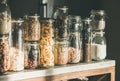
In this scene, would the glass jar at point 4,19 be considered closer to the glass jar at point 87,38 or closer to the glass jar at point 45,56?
the glass jar at point 45,56

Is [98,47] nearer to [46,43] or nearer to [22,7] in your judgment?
[46,43]

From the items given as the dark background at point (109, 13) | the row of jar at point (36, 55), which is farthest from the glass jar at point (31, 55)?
the dark background at point (109, 13)

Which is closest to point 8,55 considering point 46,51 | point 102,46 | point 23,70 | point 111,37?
point 23,70

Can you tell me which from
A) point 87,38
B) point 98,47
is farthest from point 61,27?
point 98,47

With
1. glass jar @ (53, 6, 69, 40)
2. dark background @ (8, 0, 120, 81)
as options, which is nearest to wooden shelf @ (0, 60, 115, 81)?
glass jar @ (53, 6, 69, 40)

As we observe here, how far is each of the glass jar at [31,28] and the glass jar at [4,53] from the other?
147 millimetres

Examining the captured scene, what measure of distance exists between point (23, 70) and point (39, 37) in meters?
0.20

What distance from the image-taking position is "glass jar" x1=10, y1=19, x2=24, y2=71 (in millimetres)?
1571

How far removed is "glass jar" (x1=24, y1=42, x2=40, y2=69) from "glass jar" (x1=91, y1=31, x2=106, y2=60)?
0.42 meters

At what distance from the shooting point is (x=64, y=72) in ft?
5.57

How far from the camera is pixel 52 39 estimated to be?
1.72m

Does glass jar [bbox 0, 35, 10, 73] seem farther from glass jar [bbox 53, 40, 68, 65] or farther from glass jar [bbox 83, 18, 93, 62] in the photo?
glass jar [bbox 83, 18, 93, 62]

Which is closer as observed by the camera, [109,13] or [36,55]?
[36,55]

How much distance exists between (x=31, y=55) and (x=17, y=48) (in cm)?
9
